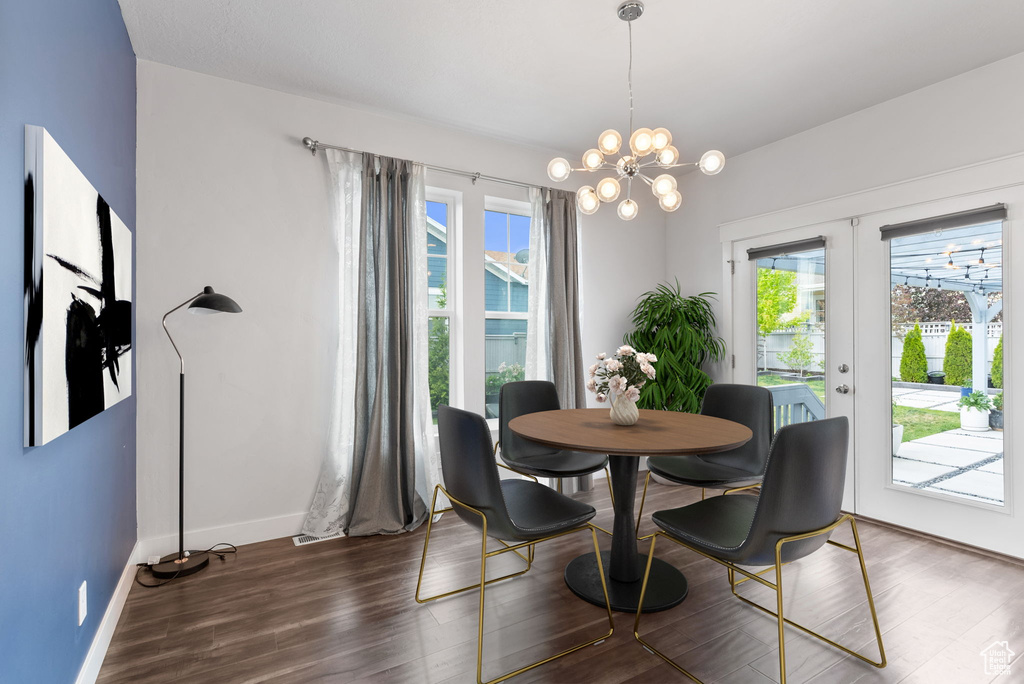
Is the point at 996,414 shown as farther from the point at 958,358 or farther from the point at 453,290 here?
the point at 453,290

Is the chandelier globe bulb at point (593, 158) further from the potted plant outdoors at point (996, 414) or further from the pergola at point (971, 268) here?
the potted plant outdoors at point (996, 414)

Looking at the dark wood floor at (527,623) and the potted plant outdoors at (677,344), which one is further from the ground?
the potted plant outdoors at (677,344)

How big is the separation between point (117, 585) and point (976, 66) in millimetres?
5303

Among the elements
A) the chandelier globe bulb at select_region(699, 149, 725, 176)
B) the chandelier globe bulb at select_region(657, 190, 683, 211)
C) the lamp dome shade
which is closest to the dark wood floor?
the lamp dome shade

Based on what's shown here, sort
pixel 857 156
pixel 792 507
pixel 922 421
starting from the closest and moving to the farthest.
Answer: pixel 792 507 → pixel 922 421 → pixel 857 156

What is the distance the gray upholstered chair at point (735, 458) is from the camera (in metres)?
2.60

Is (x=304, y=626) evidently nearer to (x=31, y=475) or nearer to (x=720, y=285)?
(x=31, y=475)

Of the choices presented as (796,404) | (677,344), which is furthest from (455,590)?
(796,404)

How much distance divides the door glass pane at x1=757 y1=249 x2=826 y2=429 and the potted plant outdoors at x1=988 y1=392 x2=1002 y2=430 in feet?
3.05

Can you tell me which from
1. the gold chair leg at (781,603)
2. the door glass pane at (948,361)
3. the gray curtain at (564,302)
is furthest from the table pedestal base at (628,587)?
the door glass pane at (948,361)

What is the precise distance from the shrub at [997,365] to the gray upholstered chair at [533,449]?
91.6 inches

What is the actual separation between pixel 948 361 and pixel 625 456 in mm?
2444

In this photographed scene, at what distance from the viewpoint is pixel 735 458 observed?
2.80 m

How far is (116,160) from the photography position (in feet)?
7.56
